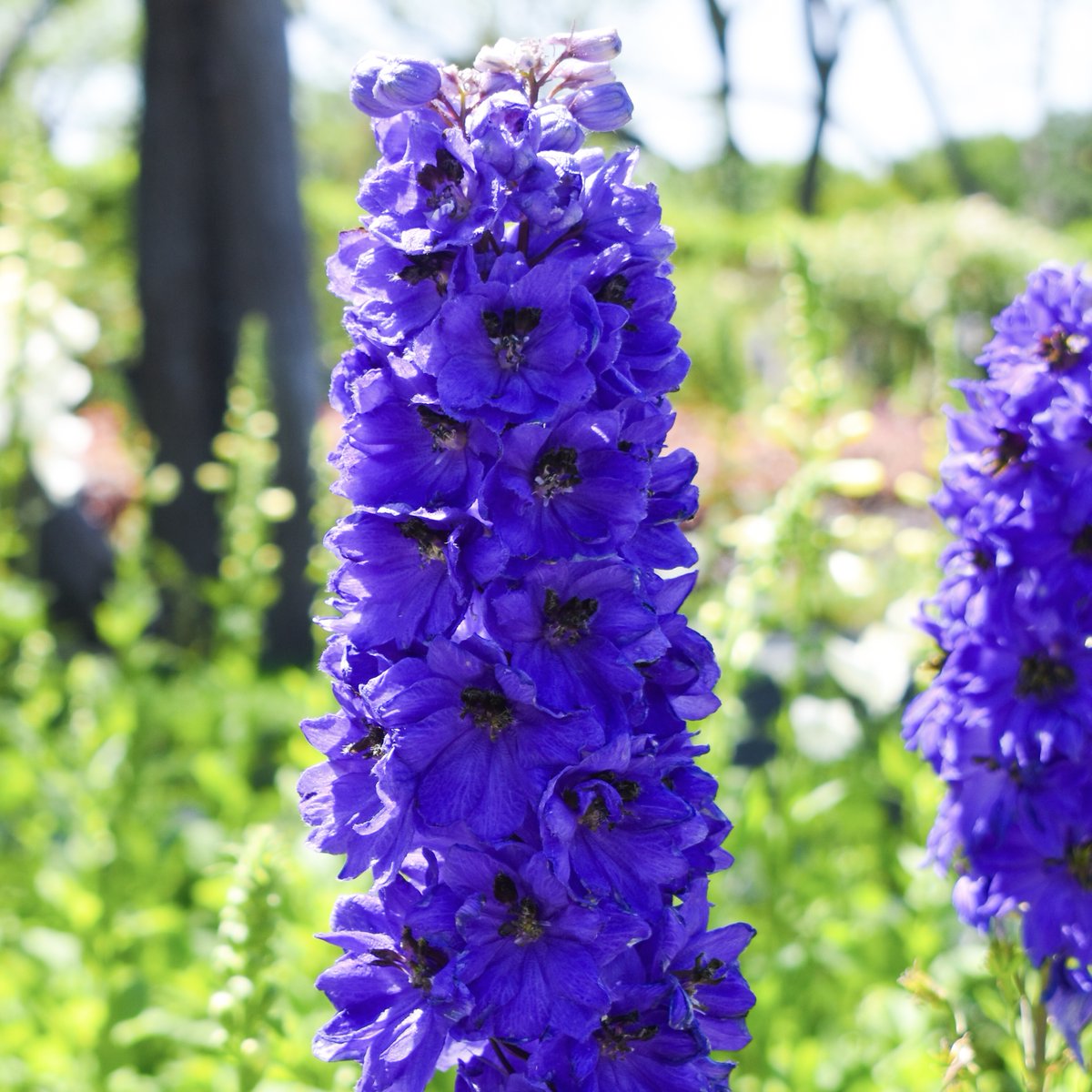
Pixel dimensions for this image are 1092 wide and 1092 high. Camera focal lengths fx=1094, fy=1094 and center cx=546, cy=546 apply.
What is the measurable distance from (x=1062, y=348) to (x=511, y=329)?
1061mm

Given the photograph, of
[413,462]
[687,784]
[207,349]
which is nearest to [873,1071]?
[687,784]

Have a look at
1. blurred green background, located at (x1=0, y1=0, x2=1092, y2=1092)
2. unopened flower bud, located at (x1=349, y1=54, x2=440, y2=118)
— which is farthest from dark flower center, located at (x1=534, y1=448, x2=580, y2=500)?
blurred green background, located at (x1=0, y1=0, x2=1092, y2=1092)

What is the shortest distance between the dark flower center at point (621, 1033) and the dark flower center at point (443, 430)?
665 millimetres

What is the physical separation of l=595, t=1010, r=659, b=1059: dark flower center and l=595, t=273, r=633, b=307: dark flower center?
815mm

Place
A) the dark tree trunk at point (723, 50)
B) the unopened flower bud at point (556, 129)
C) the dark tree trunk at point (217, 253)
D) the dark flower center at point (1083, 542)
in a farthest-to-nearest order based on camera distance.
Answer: the dark tree trunk at point (723, 50) → the dark tree trunk at point (217, 253) → the dark flower center at point (1083, 542) → the unopened flower bud at point (556, 129)

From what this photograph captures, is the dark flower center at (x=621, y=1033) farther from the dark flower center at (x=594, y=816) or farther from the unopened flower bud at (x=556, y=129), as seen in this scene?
the unopened flower bud at (x=556, y=129)

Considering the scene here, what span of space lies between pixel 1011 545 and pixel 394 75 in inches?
45.1

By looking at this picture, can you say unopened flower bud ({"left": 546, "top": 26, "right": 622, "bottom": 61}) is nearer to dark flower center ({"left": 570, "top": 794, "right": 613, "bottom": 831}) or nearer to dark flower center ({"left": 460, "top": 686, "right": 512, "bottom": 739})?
dark flower center ({"left": 460, "top": 686, "right": 512, "bottom": 739})

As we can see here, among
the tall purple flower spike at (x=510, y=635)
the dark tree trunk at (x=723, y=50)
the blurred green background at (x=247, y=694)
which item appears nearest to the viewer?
the tall purple flower spike at (x=510, y=635)

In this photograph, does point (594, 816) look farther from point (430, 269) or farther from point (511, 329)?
point (430, 269)

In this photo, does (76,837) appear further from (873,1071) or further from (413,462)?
(413,462)

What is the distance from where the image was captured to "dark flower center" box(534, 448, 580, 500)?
1.20m

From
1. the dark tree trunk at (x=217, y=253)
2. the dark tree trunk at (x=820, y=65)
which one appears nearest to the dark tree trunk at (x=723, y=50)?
the dark tree trunk at (x=820, y=65)

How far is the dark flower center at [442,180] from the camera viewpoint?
1237 millimetres
